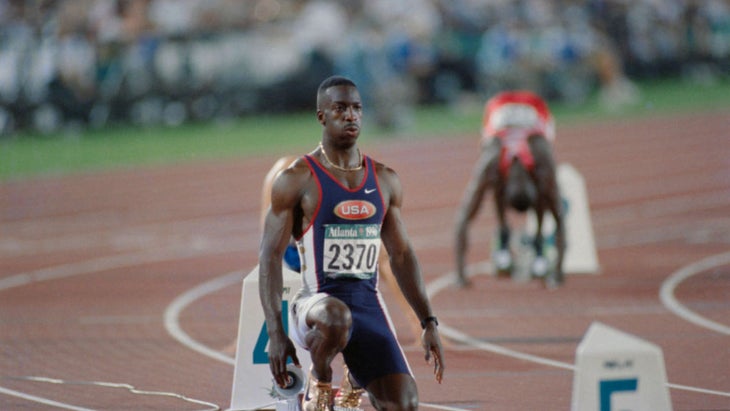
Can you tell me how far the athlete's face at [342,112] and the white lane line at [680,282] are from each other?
4594 millimetres

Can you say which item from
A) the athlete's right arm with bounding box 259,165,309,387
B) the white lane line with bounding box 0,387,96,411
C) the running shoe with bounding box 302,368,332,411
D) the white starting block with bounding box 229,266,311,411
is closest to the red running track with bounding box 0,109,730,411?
the white lane line with bounding box 0,387,96,411

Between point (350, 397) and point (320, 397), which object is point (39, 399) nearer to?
point (350, 397)

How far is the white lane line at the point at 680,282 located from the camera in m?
10.3

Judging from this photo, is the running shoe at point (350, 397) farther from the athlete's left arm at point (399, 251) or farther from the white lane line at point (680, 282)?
the white lane line at point (680, 282)

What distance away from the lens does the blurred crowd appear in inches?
1030

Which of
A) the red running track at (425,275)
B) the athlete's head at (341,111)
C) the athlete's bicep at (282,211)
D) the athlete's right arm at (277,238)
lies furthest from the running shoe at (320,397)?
the red running track at (425,275)

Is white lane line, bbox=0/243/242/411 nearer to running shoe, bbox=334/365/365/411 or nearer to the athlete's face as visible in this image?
running shoe, bbox=334/365/365/411

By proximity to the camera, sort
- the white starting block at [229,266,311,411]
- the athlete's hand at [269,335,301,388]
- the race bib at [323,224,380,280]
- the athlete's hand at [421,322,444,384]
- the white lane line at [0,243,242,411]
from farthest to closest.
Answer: the white lane line at [0,243,242,411]
the white starting block at [229,266,311,411]
the athlete's hand at [421,322,444,384]
the race bib at [323,224,380,280]
the athlete's hand at [269,335,301,388]

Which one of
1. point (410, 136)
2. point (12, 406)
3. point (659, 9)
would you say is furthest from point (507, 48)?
point (12, 406)

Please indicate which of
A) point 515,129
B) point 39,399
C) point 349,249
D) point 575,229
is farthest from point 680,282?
point 349,249

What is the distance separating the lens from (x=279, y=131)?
26125 mm

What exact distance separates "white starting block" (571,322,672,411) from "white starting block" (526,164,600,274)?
709 centimetres

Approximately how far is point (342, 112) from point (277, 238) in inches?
24.7

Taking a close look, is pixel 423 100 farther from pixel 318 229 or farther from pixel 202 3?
pixel 318 229
